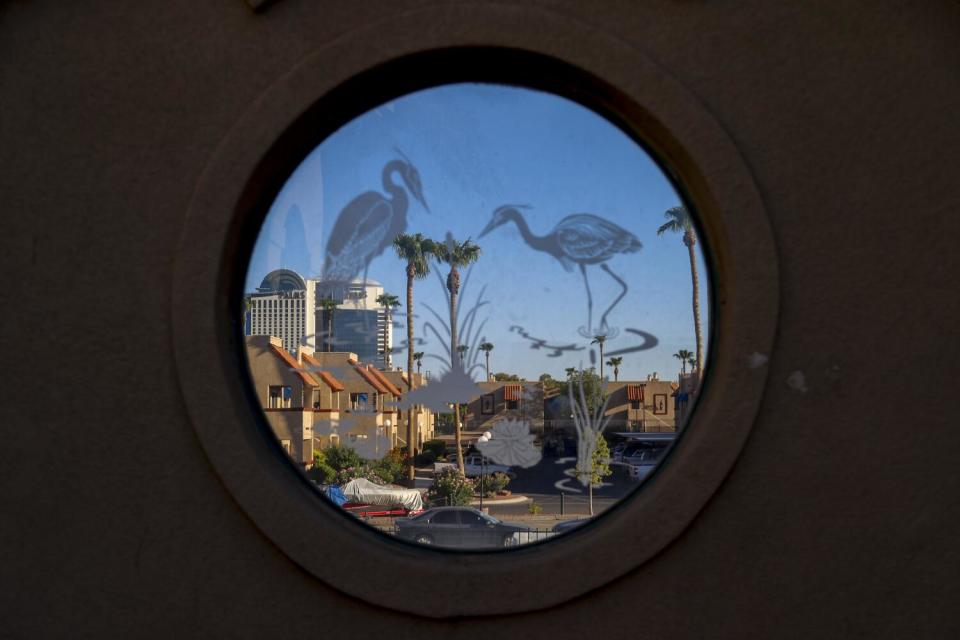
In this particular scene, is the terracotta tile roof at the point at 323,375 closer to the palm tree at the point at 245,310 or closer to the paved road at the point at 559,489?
the palm tree at the point at 245,310

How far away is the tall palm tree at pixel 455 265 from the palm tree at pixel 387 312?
0.30 meters

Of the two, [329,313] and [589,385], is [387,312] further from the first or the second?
[589,385]

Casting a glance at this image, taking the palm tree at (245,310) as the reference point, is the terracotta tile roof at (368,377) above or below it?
below

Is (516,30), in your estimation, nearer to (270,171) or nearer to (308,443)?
(270,171)

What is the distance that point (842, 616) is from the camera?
10.9 feet

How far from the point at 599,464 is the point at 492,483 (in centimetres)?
54

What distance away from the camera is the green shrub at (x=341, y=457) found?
3793mm

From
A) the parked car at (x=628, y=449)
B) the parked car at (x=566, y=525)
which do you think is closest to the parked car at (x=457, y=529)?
the parked car at (x=566, y=525)

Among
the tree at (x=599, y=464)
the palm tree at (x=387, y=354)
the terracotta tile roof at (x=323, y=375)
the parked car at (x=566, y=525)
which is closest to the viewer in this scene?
the parked car at (x=566, y=525)

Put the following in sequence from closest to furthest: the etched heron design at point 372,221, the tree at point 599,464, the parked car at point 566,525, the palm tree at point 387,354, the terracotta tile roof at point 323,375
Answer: the parked car at point 566,525, the tree at point 599,464, the etched heron design at point 372,221, the terracotta tile roof at point 323,375, the palm tree at point 387,354

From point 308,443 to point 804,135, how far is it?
8.86ft

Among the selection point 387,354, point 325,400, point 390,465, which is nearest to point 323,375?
point 325,400

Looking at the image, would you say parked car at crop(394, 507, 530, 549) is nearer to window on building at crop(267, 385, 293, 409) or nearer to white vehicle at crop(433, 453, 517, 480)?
white vehicle at crop(433, 453, 517, 480)

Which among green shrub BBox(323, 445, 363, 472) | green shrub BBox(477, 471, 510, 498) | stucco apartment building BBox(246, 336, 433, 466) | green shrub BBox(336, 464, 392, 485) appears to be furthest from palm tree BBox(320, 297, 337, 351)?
green shrub BBox(477, 471, 510, 498)
